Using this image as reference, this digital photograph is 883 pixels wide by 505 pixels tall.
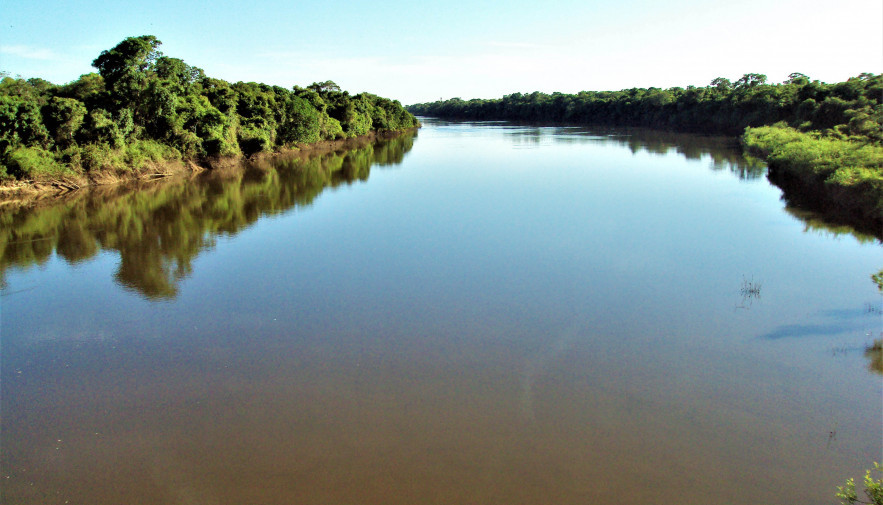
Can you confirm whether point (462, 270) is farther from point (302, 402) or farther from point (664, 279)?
point (302, 402)

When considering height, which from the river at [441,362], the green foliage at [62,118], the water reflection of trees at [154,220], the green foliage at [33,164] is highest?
the green foliage at [62,118]

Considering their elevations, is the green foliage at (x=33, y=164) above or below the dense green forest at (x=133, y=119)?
below

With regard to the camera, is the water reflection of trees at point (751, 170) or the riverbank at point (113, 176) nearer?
the water reflection of trees at point (751, 170)

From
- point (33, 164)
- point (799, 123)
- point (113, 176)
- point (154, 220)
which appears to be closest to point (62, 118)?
point (33, 164)

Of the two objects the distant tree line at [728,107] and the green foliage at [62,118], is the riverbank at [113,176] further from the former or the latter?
the distant tree line at [728,107]

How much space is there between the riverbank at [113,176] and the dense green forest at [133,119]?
17 cm

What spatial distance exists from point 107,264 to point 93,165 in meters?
13.2

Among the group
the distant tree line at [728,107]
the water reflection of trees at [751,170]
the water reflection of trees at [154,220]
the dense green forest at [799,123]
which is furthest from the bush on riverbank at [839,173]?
the water reflection of trees at [154,220]

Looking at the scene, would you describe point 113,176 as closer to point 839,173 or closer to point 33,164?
point 33,164

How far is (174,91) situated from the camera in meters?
28.5

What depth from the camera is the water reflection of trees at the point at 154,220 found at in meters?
13.2

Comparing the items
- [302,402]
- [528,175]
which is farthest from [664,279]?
[528,175]

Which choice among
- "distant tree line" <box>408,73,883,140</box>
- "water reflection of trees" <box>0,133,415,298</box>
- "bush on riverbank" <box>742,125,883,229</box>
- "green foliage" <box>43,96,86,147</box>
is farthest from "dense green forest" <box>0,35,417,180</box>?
"distant tree line" <box>408,73,883,140</box>

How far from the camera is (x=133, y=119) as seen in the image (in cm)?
2686
